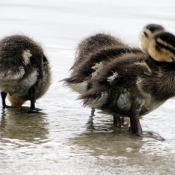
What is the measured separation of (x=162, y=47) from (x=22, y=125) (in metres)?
1.31

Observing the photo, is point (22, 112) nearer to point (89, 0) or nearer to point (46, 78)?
point (46, 78)

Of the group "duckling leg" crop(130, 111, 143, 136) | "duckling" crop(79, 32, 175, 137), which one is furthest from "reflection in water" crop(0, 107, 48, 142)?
"duckling leg" crop(130, 111, 143, 136)

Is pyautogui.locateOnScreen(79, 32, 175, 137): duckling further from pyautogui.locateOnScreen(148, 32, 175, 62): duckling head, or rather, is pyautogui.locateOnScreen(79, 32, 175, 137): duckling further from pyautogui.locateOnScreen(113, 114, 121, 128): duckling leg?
pyautogui.locateOnScreen(113, 114, 121, 128): duckling leg

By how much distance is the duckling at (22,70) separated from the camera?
6004 millimetres

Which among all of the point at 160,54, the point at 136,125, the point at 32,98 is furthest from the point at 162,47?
the point at 32,98

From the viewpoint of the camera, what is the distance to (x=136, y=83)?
217 inches

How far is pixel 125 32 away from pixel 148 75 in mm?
4910

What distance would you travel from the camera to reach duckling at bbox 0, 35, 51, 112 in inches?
236

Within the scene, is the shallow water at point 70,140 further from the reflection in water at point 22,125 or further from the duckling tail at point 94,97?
the duckling tail at point 94,97

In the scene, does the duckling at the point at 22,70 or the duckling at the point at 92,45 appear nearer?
the duckling at the point at 22,70

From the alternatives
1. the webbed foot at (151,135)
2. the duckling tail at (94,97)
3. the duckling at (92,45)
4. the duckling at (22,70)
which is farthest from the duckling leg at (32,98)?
the webbed foot at (151,135)

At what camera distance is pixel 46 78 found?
6.53 metres

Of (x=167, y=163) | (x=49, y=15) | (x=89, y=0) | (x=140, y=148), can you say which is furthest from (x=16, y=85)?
(x=89, y=0)

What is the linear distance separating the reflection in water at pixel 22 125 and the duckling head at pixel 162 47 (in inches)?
42.0
